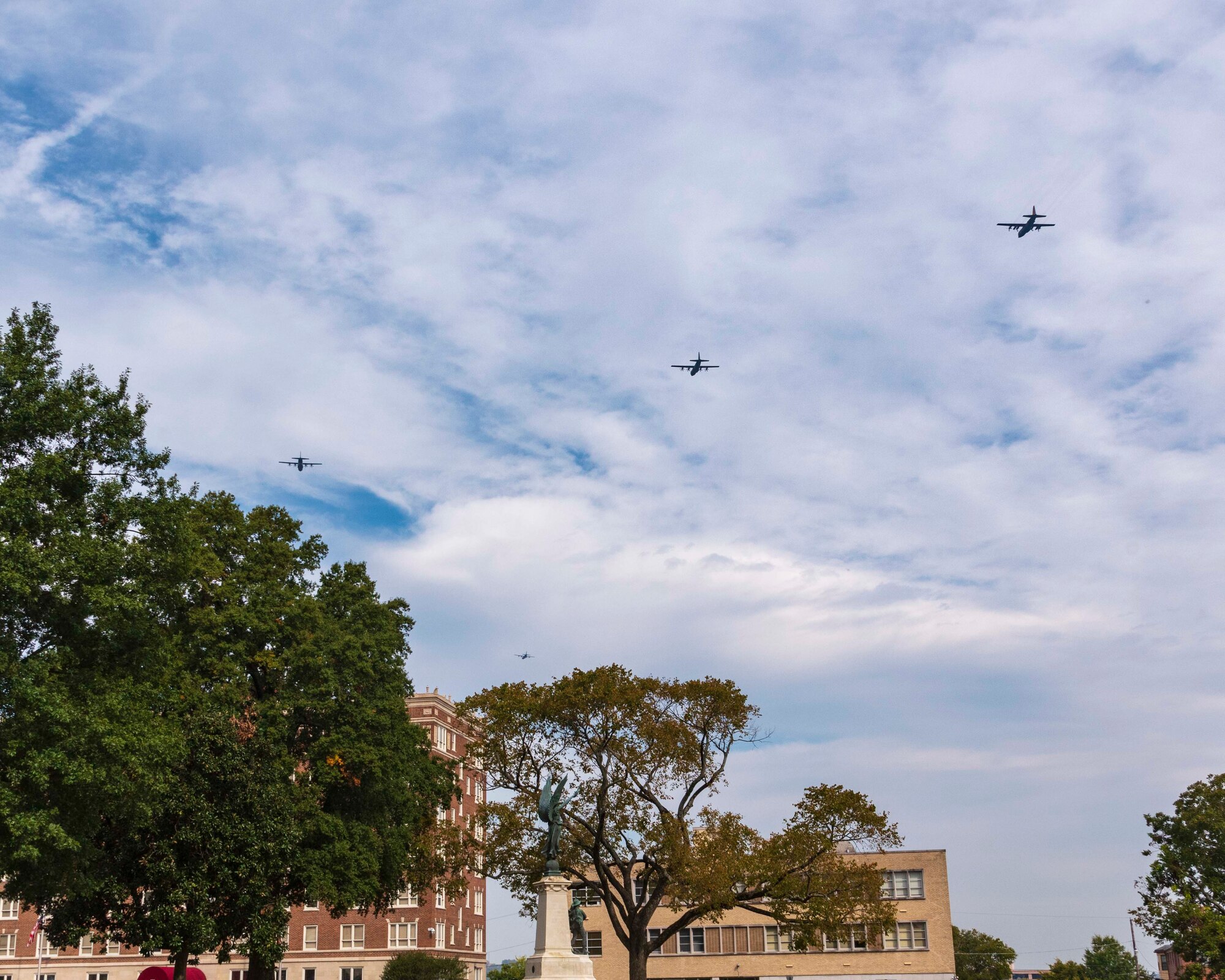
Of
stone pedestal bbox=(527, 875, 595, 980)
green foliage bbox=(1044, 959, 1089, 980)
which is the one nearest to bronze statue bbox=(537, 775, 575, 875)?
stone pedestal bbox=(527, 875, 595, 980)

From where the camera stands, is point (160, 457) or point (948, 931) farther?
point (948, 931)

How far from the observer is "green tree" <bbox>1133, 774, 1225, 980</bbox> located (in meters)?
61.2

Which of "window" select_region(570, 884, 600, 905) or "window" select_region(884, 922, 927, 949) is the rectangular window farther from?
"window" select_region(570, 884, 600, 905)

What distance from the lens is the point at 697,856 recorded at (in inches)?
1757

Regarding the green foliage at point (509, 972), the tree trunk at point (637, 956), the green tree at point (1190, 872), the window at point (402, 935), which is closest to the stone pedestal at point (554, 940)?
the tree trunk at point (637, 956)

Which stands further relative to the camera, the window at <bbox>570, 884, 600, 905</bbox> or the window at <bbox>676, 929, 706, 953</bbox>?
the window at <bbox>676, 929, 706, 953</bbox>

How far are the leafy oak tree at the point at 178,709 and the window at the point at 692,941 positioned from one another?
38.0 meters

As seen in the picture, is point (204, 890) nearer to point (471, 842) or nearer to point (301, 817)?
point (301, 817)

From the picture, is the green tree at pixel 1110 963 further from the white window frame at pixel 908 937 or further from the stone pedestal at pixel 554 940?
the stone pedestal at pixel 554 940

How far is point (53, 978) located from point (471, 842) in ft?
193

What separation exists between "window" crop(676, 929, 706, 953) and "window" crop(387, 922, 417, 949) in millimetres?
22660

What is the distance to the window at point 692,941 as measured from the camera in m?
81.4

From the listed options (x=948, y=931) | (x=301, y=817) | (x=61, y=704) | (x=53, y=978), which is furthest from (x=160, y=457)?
(x=53, y=978)

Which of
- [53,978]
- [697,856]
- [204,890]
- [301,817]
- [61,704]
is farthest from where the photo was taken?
[53,978]
